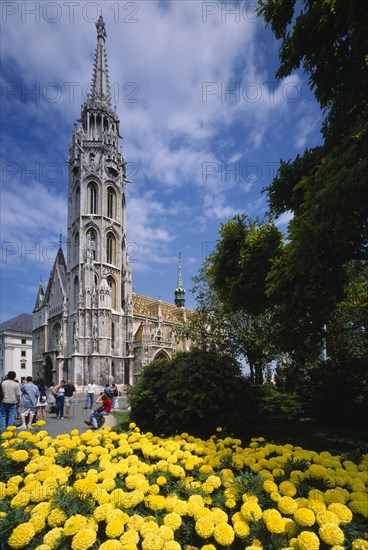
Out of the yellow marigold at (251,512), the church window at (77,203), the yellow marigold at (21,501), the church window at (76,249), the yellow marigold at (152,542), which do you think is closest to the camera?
the yellow marigold at (152,542)

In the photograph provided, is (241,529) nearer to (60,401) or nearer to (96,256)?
(60,401)

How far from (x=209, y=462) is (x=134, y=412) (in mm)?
6059

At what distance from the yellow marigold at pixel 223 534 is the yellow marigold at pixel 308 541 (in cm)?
58

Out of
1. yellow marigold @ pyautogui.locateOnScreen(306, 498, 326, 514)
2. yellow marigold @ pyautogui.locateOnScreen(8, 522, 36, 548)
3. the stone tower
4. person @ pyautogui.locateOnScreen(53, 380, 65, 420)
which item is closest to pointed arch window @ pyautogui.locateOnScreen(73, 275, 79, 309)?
the stone tower

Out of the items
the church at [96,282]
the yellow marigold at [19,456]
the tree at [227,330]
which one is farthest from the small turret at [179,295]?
the yellow marigold at [19,456]

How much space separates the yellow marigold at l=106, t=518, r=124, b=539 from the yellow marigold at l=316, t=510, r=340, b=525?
1815mm

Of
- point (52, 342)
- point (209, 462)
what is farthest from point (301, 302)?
point (52, 342)

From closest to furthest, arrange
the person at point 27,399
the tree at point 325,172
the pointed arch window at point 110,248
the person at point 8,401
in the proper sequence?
1. the tree at point 325,172
2. the person at point 8,401
3. the person at point 27,399
4. the pointed arch window at point 110,248

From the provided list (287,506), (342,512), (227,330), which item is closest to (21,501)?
(287,506)

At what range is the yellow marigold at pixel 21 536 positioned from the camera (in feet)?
8.88

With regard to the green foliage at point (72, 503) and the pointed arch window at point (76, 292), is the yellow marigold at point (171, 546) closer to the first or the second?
the green foliage at point (72, 503)

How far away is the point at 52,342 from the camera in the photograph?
4528cm

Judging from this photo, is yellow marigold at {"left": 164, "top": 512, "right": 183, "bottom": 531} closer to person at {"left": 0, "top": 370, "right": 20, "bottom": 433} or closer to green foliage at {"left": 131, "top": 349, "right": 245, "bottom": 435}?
green foliage at {"left": 131, "top": 349, "right": 245, "bottom": 435}

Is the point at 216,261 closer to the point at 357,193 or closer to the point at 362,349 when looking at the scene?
the point at 357,193
